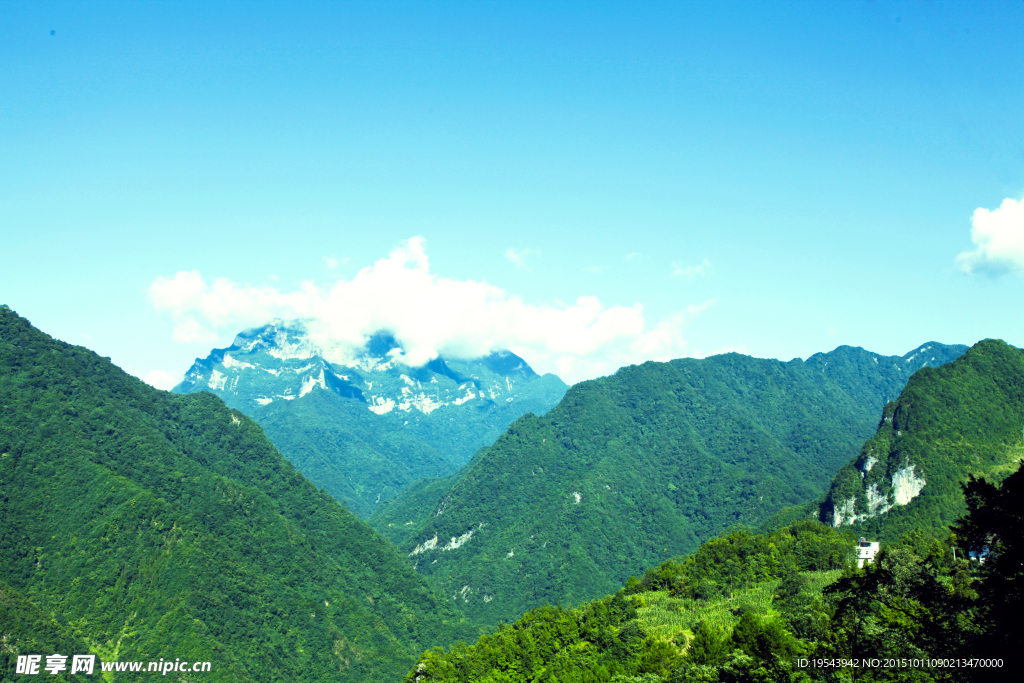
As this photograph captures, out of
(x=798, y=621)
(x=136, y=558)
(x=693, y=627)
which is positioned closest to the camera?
(x=798, y=621)

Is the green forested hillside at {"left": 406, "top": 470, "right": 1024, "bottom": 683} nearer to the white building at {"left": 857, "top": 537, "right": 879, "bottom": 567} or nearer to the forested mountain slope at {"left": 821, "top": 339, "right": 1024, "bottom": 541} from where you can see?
the white building at {"left": 857, "top": 537, "right": 879, "bottom": 567}

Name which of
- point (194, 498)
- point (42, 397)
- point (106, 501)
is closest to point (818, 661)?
point (106, 501)

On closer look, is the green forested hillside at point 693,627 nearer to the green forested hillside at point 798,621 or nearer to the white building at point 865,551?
the green forested hillside at point 798,621

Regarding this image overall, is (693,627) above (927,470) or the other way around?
the other way around

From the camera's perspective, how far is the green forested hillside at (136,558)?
148 metres

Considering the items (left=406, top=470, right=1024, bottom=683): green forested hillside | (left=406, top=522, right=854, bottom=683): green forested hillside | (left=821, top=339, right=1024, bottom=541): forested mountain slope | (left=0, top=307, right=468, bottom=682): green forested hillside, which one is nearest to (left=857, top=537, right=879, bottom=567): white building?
(left=406, top=470, right=1024, bottom=683): green forested hillside

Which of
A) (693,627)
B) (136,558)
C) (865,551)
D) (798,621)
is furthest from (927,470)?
(136,558)

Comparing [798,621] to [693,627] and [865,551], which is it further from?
[865,551]

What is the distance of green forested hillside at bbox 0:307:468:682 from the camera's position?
5846 inches

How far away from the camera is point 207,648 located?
151375 millimetres

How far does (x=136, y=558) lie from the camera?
158000mm

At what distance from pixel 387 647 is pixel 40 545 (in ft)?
269

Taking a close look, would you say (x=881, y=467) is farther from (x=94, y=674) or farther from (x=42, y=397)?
(x=42, y=397)

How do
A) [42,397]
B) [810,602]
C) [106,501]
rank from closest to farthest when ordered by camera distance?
1. [810,602]
2. [106,501]
3. [42,397]
